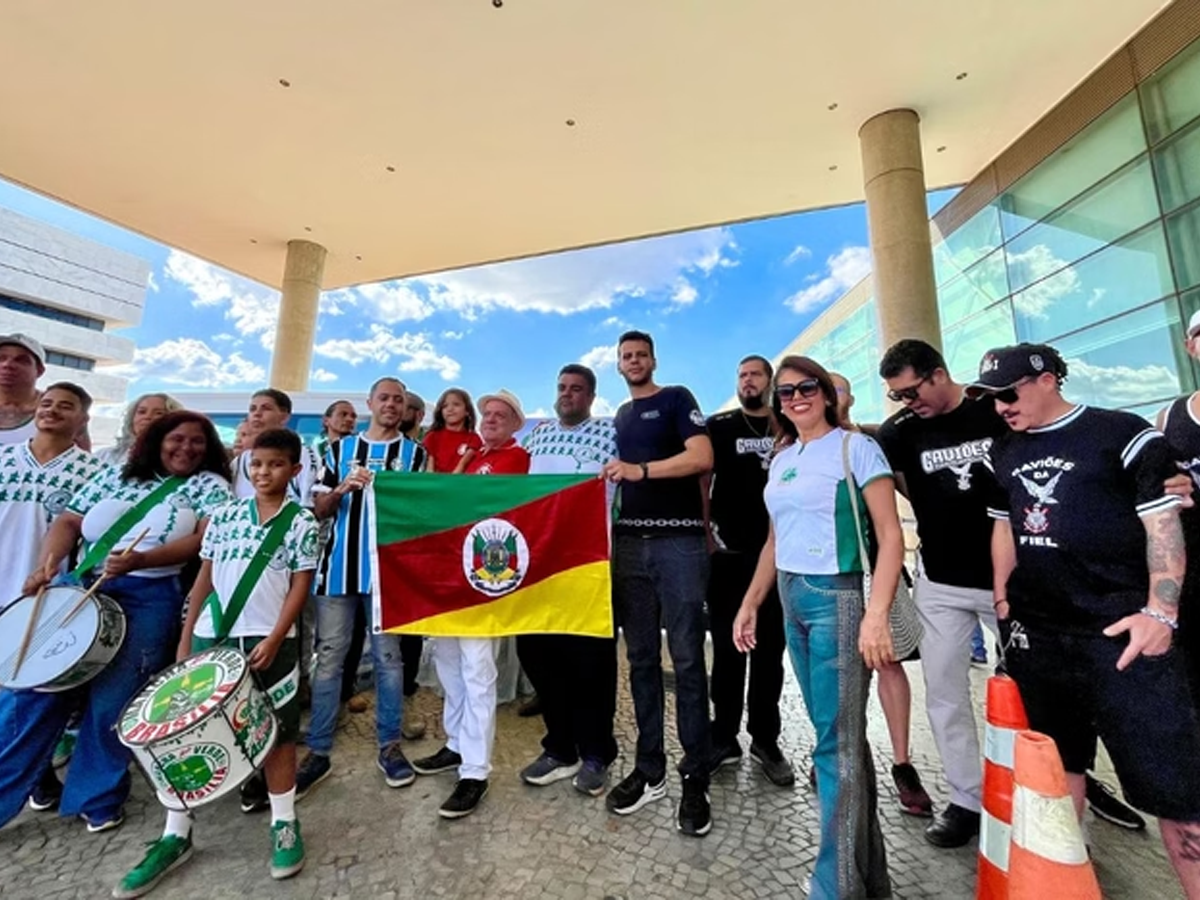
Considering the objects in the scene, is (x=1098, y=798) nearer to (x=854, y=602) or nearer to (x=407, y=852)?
(x=854, y=602)

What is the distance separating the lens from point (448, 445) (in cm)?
367

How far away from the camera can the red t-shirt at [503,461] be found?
2.89 metres

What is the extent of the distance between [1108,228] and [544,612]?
Result: 12.3 m

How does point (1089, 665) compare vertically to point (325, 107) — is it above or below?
below

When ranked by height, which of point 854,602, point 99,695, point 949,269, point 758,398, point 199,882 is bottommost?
point 199,882

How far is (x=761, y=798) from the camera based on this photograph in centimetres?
243

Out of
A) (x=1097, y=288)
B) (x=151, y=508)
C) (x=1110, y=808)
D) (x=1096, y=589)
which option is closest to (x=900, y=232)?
(x=1097, y=288)

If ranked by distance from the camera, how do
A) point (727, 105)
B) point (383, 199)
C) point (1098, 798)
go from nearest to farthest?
point (1098, 798)
point (727, 105)
point (383, 199)

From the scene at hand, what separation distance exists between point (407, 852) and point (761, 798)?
1.54 meters

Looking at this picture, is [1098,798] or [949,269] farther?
[949,269]

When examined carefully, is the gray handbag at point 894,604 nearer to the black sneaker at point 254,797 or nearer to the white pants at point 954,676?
the white pants at point 954,676

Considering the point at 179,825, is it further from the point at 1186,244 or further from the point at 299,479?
the point at 1186,244

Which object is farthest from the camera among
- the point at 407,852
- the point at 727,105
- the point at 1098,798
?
the point at 727,105

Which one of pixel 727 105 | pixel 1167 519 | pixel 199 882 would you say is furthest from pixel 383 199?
pixel 1167 519
